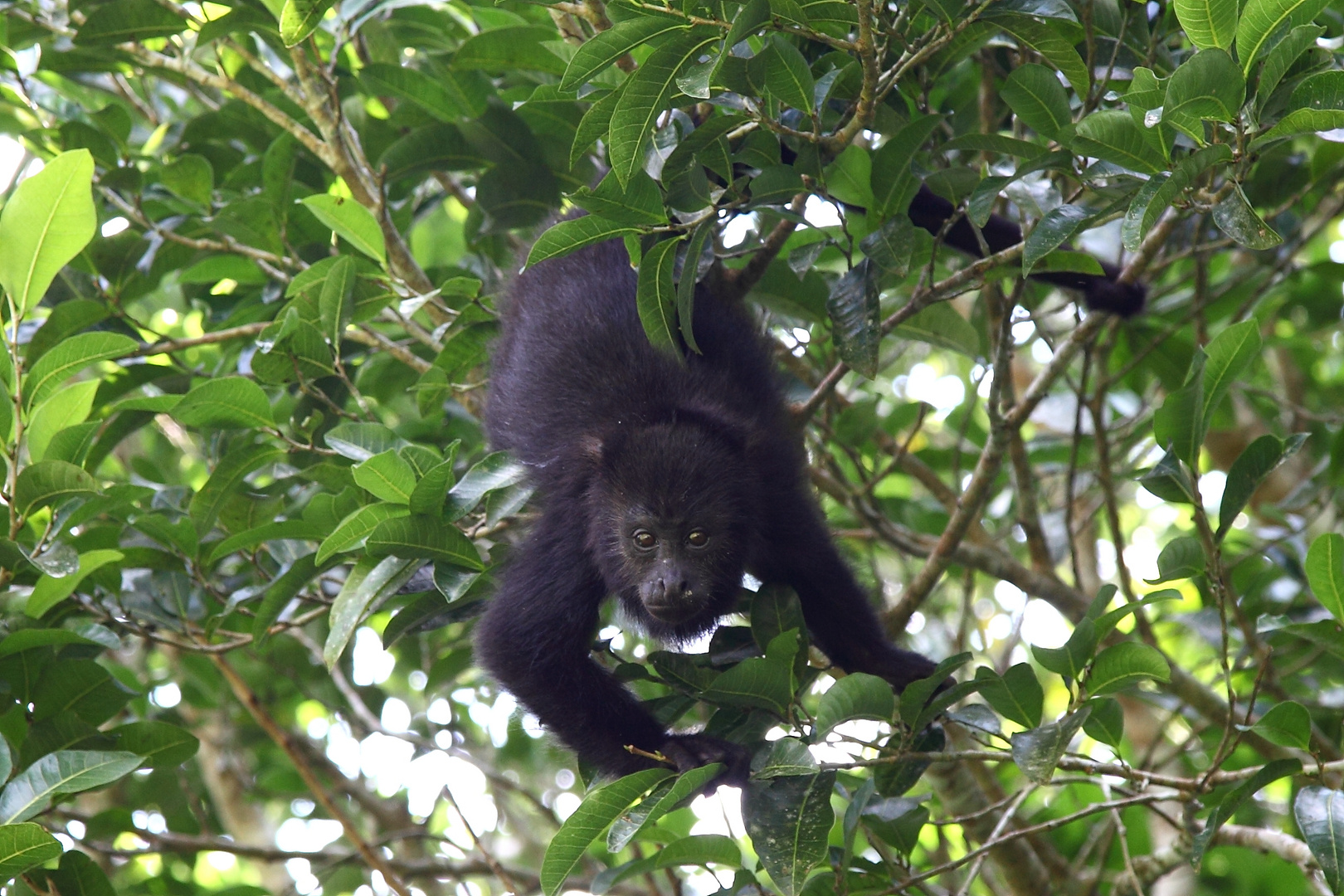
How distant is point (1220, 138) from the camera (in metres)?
2.23

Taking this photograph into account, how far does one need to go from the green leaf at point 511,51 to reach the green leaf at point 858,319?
3.70 ft

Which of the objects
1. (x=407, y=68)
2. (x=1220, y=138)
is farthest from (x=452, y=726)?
(x=1220, y=138)

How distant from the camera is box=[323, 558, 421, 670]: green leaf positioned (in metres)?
2.67

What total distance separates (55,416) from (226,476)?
1.47 ft

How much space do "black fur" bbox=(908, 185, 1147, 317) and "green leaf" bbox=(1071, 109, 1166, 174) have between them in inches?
41.0

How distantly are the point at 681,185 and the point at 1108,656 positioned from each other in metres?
1.42

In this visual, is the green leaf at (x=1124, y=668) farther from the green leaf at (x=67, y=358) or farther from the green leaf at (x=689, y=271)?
the green leaf at (x=67, y=358)

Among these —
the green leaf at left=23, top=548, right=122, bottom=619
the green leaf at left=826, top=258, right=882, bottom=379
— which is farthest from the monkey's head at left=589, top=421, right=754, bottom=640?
the green leaf at left=23, top=548, right=122, bottom=619

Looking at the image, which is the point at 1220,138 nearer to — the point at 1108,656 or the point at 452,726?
the point at 1108,656

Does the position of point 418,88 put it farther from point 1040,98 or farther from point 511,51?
point 1040,98

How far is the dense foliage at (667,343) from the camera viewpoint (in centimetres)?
240

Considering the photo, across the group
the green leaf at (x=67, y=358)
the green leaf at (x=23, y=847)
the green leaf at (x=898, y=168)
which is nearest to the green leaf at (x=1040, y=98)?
the green leaf at (x=898, y=168)

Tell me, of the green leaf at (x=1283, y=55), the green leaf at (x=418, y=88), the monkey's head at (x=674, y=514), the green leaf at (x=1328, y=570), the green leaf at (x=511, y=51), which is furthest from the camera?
the green leaf at (x=418, y=88)

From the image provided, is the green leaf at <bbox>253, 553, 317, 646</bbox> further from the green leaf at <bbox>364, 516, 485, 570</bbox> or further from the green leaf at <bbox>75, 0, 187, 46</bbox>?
the green leaf at <bbox>75, 0, 187, 46</bbox>
